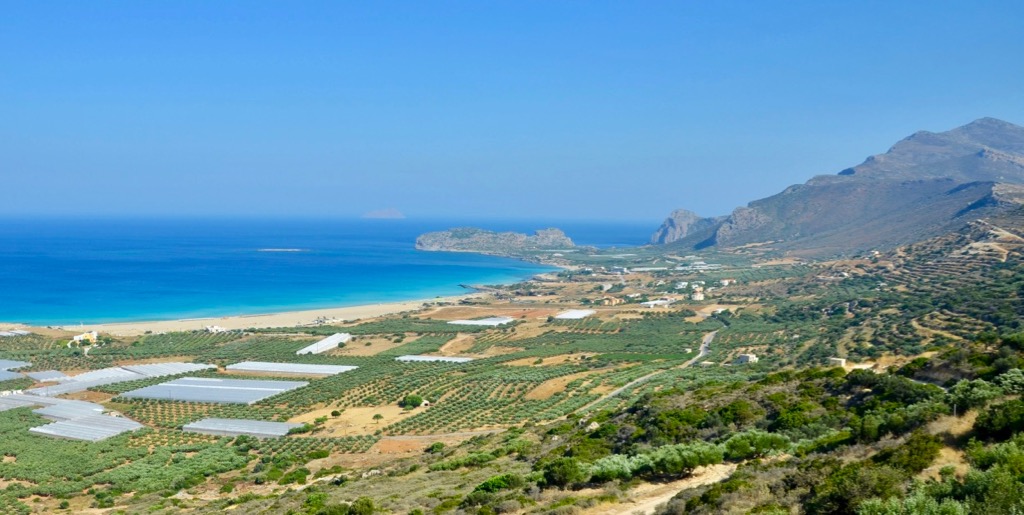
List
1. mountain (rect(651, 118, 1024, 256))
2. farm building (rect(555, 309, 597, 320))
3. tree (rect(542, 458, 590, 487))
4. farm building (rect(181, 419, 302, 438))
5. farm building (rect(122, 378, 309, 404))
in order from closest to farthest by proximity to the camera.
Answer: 1. tree (rect(542, 458, 590, 487))
2. farm building (rect(181, 419, 302, 438))
3. farm building (rect(122, 378, 309, 404))
4. farm building (rect(555, 309, 597, 320))
5. mountain (rect(651, 118, 1024, 256))

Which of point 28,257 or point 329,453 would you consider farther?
point 28,257

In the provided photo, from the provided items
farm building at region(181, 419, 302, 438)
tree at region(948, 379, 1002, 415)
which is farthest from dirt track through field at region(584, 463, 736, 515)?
farm building at region(181, 419, 302, 438)

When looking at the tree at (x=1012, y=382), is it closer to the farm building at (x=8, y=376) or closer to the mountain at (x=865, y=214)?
the farm building at (x=8, y=376)

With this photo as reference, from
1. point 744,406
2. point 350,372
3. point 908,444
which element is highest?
point 908,444

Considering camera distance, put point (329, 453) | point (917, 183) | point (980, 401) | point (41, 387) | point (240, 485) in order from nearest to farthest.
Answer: point (980, 401), point (240, 485), point (329, 453), point (41, 387), point (917, 183)

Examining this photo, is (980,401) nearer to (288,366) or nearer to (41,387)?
(288,366)

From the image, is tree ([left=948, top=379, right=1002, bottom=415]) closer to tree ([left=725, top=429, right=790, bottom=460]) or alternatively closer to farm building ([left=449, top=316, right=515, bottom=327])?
tree ([left=725, top=429, right=790, bottom=460])

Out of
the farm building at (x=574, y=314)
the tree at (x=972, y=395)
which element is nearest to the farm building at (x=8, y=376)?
the farm building at (x=574, y=314)

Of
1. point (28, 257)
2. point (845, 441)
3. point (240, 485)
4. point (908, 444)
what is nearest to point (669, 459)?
point (845, 441)

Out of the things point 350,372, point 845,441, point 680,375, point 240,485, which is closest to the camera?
point 845,441
